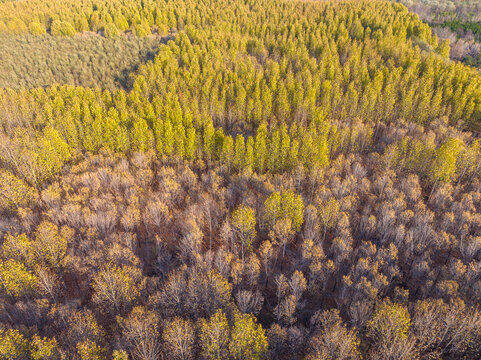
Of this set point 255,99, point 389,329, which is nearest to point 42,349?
point 389,329

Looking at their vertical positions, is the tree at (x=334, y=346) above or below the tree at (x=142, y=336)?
above

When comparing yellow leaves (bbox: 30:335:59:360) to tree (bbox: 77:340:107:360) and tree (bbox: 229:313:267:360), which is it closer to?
tree (bbox: 77:340:107:360)

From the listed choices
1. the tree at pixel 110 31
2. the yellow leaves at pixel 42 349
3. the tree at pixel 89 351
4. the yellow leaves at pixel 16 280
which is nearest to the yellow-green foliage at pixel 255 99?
the tree at pixel 110 31

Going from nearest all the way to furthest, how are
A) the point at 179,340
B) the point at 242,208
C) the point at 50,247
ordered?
the point at 179,340, the point at 50,247, the point at 242,208

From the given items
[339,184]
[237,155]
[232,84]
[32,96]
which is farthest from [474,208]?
[32,96]

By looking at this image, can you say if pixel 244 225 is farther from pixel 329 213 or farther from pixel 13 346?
pixel 13 346

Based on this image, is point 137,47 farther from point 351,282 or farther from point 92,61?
point 351,282

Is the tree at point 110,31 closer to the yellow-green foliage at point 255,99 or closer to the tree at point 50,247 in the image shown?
the yellow-green foliage at point 255,99
